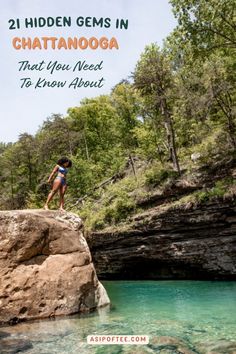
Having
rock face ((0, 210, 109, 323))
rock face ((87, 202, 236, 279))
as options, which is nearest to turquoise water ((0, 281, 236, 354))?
rock face ((0, 210, 109, 323))

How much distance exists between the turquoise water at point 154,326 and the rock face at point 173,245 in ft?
15.7

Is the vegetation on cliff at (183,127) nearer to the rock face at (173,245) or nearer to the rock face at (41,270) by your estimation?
the rock face at (173,245)

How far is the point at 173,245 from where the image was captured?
72.8ft

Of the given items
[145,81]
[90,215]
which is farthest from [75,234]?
[145,81]

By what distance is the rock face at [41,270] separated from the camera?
38.3ft

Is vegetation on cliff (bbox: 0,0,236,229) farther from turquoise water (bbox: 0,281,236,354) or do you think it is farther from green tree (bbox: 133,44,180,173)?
turquoise water (bbox: 0,281,236,354)

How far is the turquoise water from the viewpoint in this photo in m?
8.32

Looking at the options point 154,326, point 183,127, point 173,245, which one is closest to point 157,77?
point 183,127

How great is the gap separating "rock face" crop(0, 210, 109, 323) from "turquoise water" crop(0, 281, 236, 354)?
55cm

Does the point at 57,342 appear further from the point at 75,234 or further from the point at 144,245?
the point at 144,245

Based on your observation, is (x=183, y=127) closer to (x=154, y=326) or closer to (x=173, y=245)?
(x=173, y=245)

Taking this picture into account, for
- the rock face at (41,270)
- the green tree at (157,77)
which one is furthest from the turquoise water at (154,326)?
the green tree at (157,77)

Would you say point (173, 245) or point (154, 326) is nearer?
point (154, 326)

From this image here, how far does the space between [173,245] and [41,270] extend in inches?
451
